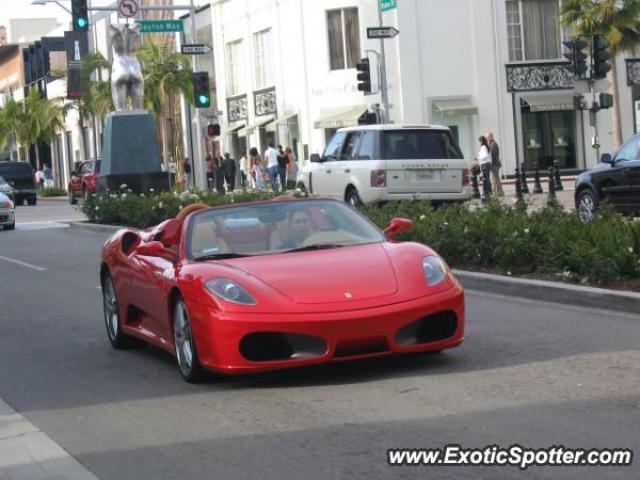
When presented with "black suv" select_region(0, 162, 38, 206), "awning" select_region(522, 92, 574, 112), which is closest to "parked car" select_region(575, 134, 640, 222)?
"awning" select_region(522, 92, 574, 112)

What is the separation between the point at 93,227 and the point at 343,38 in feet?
80.1

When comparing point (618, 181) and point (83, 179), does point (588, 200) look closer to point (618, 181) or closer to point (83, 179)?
point (618, 181)

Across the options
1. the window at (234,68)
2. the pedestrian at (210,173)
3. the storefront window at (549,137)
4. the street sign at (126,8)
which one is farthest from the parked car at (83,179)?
the storefront window at (549,137)

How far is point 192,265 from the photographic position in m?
9.24

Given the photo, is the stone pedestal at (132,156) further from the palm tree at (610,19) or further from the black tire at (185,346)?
the black tire at (185,346)

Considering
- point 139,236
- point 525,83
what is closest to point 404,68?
point 525,83

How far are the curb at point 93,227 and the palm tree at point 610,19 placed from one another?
22622mm

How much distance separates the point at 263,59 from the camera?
58.2 meters

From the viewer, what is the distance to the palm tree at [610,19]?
46.0 meters

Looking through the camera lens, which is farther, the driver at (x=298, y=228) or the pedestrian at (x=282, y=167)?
the pedestrian at (x=282, y=167)

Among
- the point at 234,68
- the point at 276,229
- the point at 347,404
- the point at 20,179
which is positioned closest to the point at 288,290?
the point at 347,404

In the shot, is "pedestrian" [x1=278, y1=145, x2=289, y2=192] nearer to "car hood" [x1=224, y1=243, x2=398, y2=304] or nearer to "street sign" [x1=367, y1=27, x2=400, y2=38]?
"street sign" [x1=367, y1=27, x2=400, y2=38]

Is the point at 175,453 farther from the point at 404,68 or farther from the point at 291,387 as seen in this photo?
the point at 404,68

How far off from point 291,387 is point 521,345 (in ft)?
7.10
